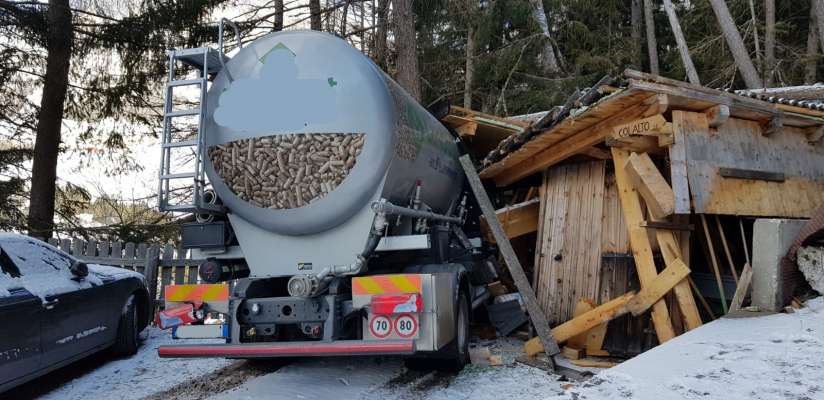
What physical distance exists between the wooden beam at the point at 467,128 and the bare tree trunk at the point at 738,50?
8904 millimetres

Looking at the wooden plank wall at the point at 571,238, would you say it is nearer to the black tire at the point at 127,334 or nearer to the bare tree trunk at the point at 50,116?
the black tire at the point at 127,334

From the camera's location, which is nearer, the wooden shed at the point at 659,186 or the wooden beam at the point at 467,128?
the wooden shed at the point at 659,186

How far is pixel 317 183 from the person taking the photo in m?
4.89

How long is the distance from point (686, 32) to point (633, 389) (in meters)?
17.6

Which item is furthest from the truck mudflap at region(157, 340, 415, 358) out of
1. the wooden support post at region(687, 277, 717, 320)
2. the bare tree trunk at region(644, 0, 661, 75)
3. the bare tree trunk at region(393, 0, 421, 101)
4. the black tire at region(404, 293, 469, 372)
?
the bare tree trunk at region(644, 0, 661, 75)

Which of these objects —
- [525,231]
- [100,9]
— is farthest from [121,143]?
[525,231]

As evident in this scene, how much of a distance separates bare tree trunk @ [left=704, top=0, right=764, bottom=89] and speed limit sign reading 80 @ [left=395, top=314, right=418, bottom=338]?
12254 millimetres

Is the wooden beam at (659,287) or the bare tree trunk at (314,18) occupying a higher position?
the bare tree trunk at (314,18)

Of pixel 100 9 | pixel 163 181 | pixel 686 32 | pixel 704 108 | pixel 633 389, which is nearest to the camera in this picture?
pixel 633 389

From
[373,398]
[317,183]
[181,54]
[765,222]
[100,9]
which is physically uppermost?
[100,9]

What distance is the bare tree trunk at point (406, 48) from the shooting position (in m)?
11.5

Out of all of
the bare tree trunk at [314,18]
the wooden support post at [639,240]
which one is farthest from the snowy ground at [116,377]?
the bare tree trunk at [314,18]

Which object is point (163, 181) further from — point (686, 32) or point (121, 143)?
point (686, 32)

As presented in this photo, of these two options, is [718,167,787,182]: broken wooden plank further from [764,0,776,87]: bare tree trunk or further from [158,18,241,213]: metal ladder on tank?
[764,0,776,87]: bare tree trunk
